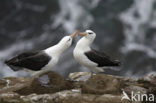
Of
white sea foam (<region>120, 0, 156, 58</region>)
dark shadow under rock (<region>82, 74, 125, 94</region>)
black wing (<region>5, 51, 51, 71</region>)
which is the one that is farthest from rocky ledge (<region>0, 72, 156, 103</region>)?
white sea foam (<region>120, 0, 156, 58</region>)

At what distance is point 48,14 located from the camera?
1065 inches

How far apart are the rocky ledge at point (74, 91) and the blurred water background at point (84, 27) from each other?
994 cm

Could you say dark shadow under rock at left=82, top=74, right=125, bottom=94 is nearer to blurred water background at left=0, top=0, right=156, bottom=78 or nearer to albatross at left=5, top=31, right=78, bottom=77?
albatross at left=5, top=31, right=78, bottom=77

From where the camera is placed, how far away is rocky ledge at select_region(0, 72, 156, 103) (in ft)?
37.5

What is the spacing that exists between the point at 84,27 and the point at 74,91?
14.2 metres

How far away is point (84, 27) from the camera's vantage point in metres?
26.0

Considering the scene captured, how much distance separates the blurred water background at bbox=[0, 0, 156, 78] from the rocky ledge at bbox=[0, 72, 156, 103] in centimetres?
994

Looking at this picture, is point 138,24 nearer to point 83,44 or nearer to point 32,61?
point 83,44

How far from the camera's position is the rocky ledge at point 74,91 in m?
11.4

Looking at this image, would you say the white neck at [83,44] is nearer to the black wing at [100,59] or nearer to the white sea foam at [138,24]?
the black wing at [100,59]

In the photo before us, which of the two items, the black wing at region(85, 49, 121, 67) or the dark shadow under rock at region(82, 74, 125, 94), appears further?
the black wing at region(85, 49, 121, 67)

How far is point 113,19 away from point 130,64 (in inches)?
167

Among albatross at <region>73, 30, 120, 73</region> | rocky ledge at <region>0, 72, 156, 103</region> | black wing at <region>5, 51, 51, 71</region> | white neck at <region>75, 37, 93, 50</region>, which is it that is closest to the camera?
rocky ledge at <region>0, 72, 156, 103</region>

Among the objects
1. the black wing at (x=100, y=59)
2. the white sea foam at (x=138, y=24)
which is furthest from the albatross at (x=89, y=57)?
the white sea foam at (x=138, y=24)
